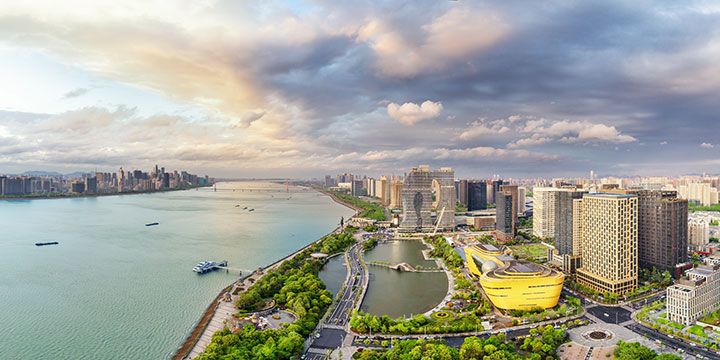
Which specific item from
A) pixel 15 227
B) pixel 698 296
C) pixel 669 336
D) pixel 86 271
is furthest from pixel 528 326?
pixel 15 227

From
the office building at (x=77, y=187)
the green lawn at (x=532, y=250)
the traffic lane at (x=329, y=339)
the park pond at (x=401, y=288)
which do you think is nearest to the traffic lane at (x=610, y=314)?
the park pond at (x=401, y=288)

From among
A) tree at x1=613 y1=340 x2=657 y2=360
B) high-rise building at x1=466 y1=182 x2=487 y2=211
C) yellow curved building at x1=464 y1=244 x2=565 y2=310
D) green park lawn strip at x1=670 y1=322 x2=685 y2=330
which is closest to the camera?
tree at x1=613 y1=340 x2=657 y2=360

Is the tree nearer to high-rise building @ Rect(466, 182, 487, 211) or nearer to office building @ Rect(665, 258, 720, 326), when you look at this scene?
office building @ Rect(665, 258, 720, 326)

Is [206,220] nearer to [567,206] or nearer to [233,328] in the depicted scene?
[233,328]

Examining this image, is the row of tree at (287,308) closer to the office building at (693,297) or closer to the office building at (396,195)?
the office building at (693,297)

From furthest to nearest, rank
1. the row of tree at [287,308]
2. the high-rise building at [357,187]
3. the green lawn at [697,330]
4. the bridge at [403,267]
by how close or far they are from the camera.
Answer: the high-rise building at [357,187]
the bridge at [403,267]
the green lawn at [697,330]
the row of tree at [287,308]

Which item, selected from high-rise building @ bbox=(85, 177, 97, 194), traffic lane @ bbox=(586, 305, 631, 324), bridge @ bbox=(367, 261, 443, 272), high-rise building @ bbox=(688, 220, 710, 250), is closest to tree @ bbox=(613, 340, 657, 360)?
traffic lane @ bbox=(586, 305, 631, 324)

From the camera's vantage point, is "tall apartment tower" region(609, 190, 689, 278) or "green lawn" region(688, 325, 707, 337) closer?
"green lawn" region(688, 325, 707, 337)
